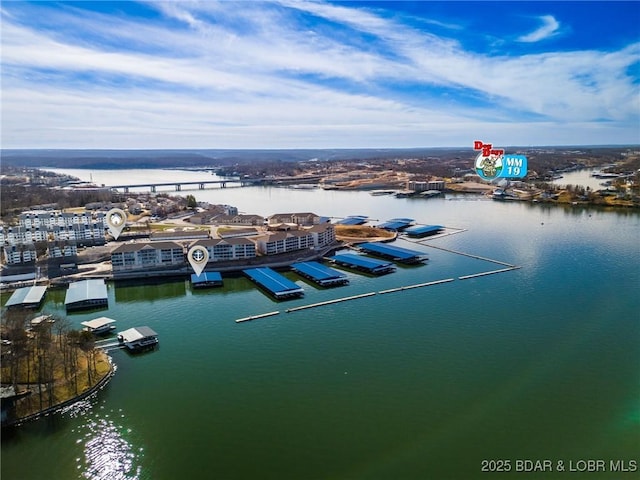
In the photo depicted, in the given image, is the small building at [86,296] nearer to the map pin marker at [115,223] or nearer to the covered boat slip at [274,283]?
the covered boat slip at [274,283]

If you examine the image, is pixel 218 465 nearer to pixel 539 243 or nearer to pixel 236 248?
pixel 236 248

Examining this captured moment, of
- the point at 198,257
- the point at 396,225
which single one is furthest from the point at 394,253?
the point at 198,257

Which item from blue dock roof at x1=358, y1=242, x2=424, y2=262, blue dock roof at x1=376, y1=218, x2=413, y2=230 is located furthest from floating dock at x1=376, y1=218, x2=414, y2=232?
blue dock roof at x1=358, y1=242, x2=424, y2=262

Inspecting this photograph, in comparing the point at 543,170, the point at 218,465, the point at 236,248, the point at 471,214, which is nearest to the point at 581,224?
the point at 471,214

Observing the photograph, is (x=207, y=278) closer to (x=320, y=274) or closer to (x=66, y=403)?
(x=320, y=274)

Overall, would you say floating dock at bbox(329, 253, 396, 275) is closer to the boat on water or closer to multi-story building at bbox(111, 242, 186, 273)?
multi-story building at bbox(111, 242, 186, 273)

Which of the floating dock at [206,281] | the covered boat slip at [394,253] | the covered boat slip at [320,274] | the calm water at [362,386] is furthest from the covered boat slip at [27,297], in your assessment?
the covered boat slip at [394,253]
